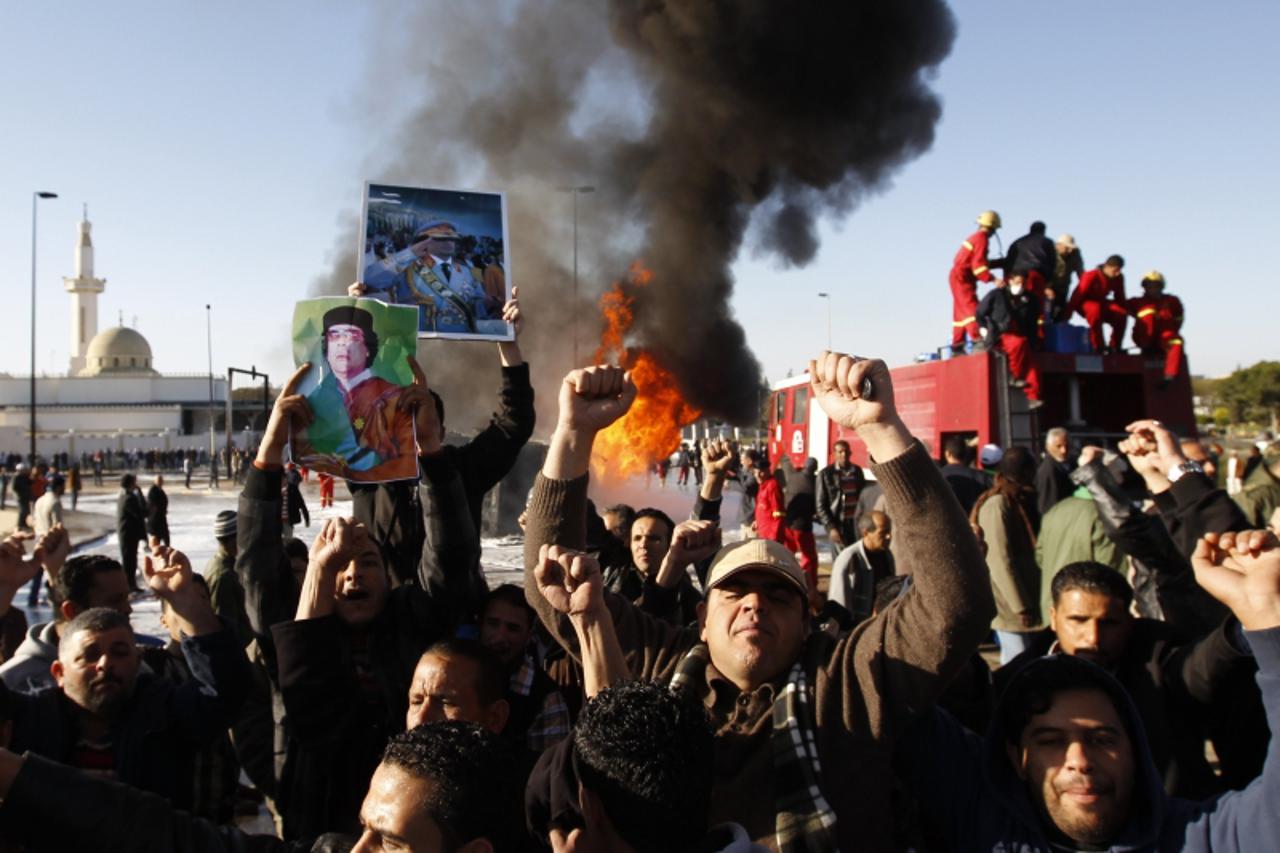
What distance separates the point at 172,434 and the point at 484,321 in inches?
2909

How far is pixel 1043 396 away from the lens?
35.9ft

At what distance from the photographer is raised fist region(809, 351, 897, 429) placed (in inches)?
88.0

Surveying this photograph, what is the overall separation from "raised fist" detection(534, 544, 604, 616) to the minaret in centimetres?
10071

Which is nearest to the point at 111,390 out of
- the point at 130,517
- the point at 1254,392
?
the point at 130,517

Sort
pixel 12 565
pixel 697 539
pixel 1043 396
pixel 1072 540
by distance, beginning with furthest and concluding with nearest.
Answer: pixel 1043 396
pixel 1072 540
pixel 697 539
pixel 12 565

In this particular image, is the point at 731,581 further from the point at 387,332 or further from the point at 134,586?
the point at 134,586

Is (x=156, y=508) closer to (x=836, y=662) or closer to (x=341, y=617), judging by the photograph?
(x=341, y=617)

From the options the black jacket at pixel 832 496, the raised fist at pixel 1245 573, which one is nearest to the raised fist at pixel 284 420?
the raised fist at pixel 1245 573

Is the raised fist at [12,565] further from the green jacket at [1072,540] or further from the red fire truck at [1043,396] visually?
the red fire truck at [1043,396]

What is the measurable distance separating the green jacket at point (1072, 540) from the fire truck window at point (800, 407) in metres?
8.93

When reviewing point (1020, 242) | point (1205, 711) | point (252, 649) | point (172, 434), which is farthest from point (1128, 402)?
point (172, 434)

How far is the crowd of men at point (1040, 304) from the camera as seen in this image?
34.7 feet

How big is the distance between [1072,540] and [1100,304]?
23.5 ft

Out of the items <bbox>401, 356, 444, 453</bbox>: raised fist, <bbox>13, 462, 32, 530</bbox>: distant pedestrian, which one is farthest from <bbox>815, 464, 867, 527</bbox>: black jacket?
<bbox>13, 462, 32, 530</bbox>: distant pedestrian
